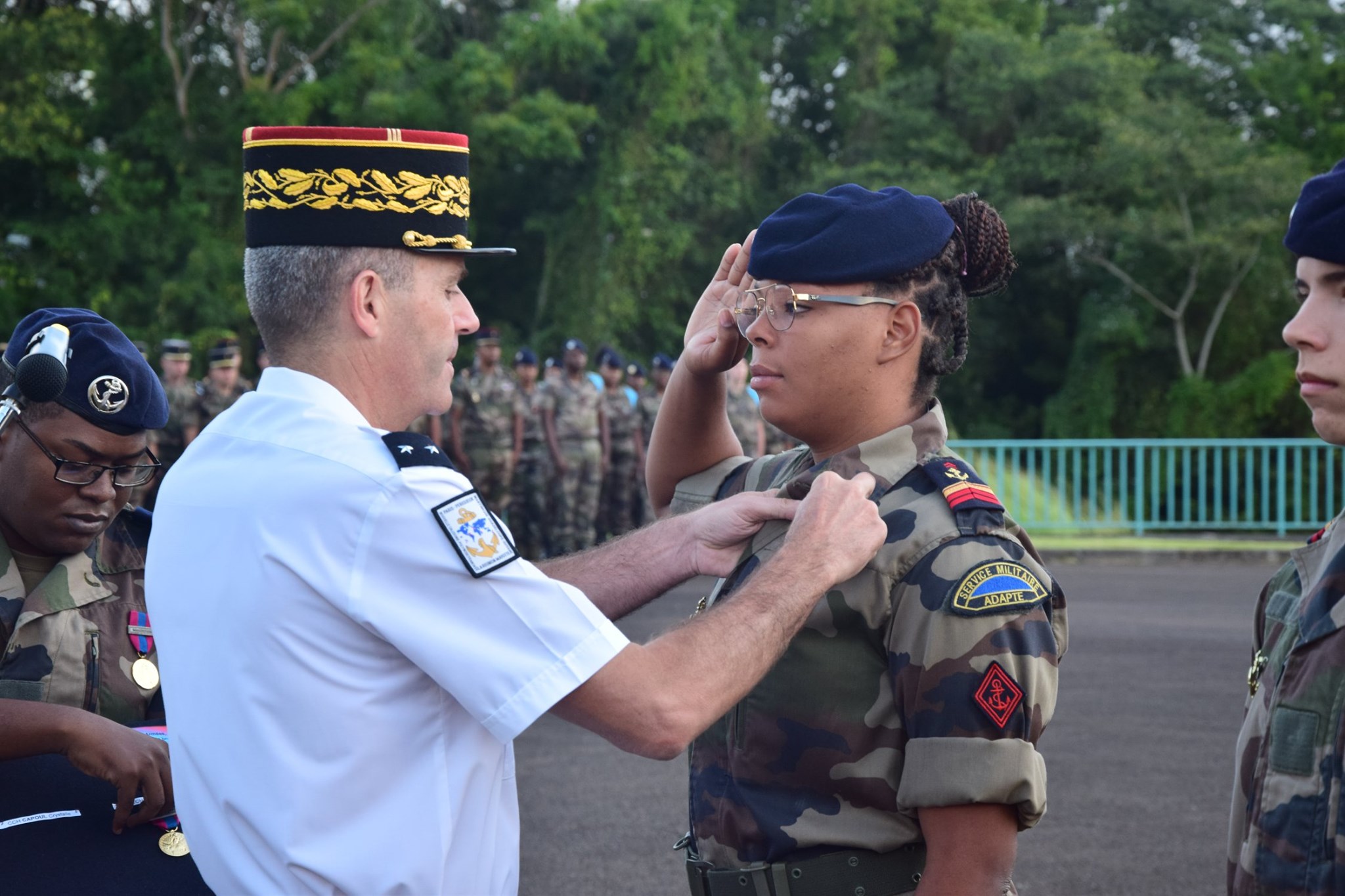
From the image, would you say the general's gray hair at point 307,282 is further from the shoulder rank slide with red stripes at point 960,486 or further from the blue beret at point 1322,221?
the blue beret at point 1322,221

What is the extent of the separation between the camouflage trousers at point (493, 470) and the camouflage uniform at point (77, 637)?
1237 cm

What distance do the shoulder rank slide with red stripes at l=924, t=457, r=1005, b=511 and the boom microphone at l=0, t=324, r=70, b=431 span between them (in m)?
1.54

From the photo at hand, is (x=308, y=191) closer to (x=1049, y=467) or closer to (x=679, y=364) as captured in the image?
(x=679, y=364)

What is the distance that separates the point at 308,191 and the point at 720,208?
26.4 m

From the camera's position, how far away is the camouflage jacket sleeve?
206 cm

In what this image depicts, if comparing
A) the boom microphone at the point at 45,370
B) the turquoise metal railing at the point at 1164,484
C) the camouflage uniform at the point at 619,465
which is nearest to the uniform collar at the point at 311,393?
the boom microphone at the point at 45,370

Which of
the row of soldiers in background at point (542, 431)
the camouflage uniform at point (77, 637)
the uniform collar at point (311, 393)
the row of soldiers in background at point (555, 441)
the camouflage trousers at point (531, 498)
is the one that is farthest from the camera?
the camouflage trousers at point (531, 498)

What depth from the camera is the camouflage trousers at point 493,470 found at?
15.4 m

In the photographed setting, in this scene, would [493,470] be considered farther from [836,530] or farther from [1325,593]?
[1325,593]

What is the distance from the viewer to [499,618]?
1.88 m

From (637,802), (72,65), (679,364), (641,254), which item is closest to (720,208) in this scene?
(641,254)

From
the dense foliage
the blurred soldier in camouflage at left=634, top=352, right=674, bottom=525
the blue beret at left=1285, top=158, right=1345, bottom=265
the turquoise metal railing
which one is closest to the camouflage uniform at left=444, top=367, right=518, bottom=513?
the blurred soldier in camouflage at left=634, top=352, right=674, bottom=525

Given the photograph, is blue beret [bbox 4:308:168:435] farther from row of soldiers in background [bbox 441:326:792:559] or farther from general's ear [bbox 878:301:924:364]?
row of soldiers in background [bbox 441:326:792:559]

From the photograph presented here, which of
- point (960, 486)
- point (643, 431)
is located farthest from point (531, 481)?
point (960, 486)
